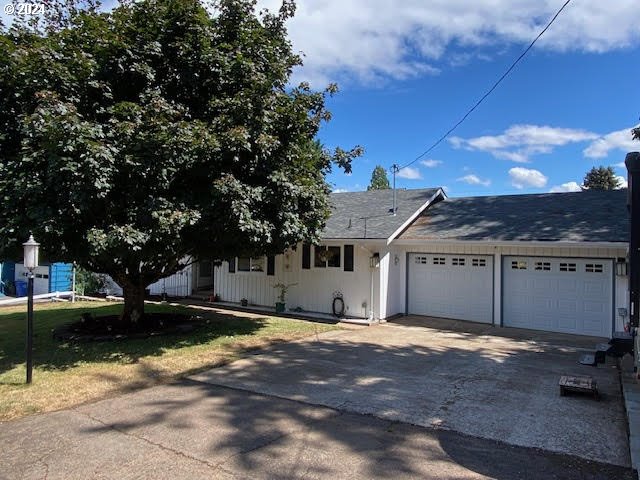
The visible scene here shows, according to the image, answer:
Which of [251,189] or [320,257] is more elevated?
[251,189]

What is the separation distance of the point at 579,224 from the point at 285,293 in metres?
8.97

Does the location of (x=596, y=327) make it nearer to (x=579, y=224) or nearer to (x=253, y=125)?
(x=579, y=224)

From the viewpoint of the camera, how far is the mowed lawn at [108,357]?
6.27 m

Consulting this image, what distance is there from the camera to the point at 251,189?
27.6 feet

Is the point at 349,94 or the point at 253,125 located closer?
the point at 253,125

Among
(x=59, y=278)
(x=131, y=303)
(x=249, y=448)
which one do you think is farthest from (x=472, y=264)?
(x=59, y=278)

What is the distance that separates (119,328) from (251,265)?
5.98m

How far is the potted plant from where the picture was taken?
46.9 ft

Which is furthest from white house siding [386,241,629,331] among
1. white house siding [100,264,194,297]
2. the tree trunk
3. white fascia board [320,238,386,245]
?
white house siding [100,264,194,297]

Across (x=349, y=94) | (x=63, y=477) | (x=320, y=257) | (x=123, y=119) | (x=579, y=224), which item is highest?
(x=349, y=94)

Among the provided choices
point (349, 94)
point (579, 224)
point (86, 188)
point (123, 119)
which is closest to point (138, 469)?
point (86, 188)

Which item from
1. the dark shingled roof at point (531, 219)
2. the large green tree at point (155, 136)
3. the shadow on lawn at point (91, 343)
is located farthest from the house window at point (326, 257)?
the large green tree at point (155, 136)

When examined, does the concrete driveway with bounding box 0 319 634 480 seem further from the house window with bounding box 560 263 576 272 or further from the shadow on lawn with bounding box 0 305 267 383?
the house window with bounding box 560 263 576 272

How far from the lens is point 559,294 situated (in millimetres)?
11562
